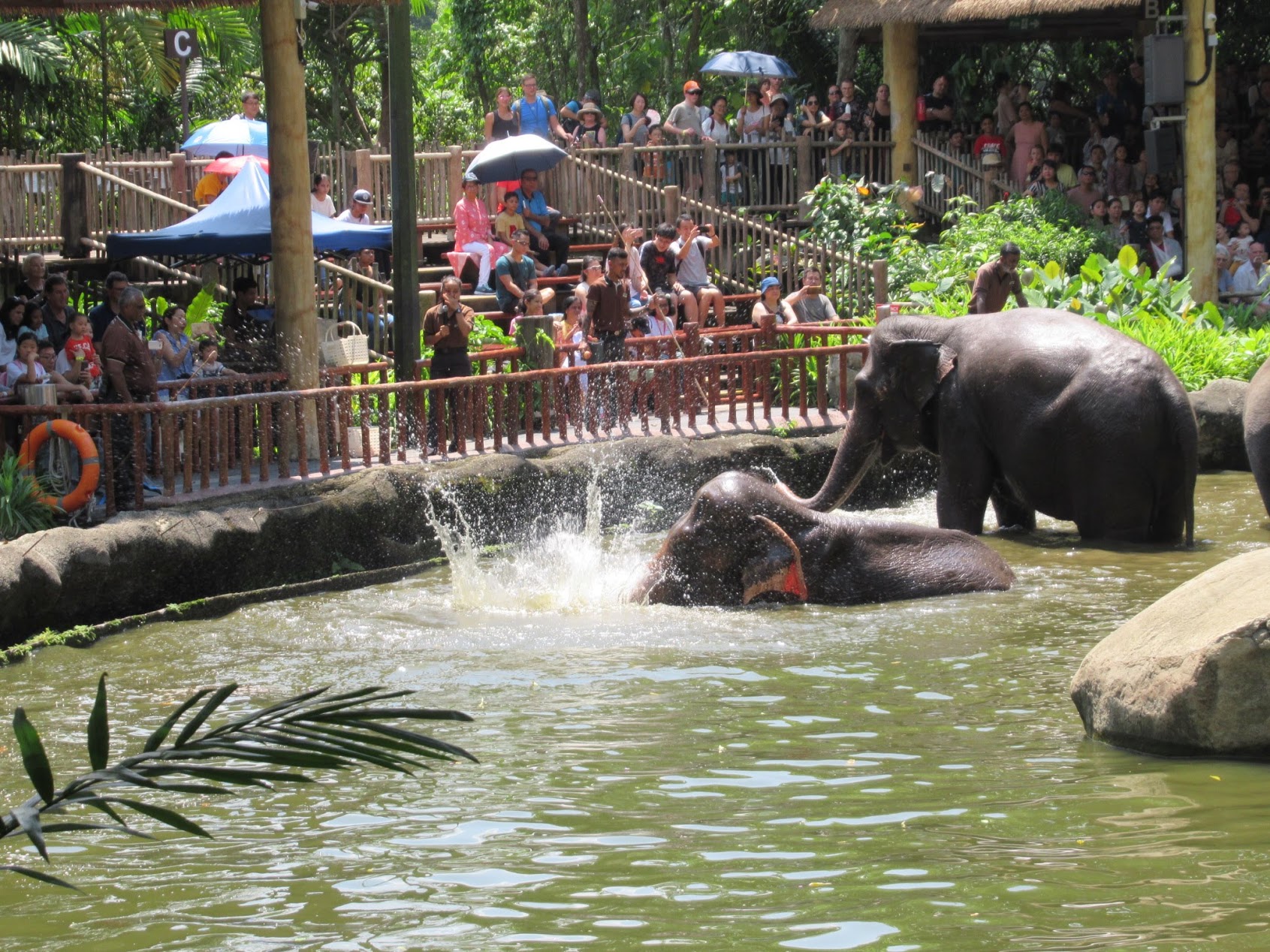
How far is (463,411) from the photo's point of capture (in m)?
13.3

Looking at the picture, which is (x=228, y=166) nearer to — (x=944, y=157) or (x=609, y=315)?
(x=609, y=315)

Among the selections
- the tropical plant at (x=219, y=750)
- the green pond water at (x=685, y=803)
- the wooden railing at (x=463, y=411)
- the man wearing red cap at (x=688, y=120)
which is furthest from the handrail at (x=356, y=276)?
the tropical plant at (x=219, y=750)

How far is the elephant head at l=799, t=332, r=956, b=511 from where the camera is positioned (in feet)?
39.3

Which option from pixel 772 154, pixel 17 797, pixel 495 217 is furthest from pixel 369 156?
pixel 17 797

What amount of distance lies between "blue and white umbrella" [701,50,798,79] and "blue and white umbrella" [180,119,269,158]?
609cm

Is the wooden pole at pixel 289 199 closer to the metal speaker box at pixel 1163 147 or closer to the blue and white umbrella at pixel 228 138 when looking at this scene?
the blue and white umbrella at pixel 228 138

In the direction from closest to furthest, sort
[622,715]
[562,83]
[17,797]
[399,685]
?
[17,797], [622,715], [399,685], [562,83]

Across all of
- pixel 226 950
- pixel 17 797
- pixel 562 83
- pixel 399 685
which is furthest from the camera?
pixel 562 83

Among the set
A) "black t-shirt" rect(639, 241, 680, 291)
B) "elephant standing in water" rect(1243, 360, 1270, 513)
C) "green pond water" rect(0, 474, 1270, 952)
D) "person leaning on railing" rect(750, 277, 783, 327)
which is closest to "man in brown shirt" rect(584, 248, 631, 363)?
"person leaning on railing" rect(750, 277, 783, 327)

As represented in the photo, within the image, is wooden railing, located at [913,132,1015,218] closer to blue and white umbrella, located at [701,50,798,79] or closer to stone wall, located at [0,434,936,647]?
blue and white umbrella, located at [701,50,798,79]

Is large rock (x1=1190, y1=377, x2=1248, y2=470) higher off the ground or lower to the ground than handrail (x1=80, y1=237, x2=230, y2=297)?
lower

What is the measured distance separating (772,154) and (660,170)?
1.91m

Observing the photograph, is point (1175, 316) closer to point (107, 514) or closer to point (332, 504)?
point (332, 504)

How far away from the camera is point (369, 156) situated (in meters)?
18.9
